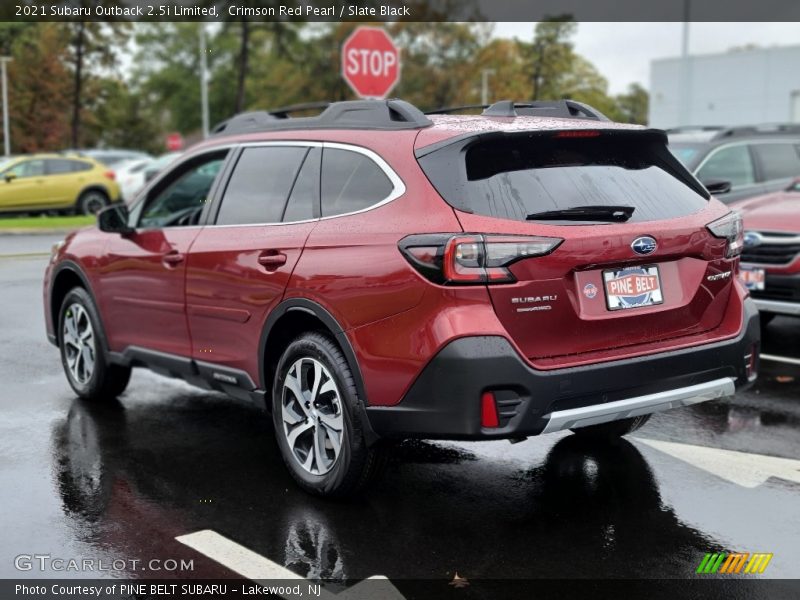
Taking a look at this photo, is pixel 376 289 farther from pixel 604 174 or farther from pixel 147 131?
pixel 147 131

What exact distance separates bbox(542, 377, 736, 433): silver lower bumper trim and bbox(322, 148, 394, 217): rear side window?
1260mm

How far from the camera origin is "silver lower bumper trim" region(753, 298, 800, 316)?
770 centimetres

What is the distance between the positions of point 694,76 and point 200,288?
5097 centimetres

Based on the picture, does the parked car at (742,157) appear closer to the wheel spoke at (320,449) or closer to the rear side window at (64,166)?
the wheel spoke at (320,449)

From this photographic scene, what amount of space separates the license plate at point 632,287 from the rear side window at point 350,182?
1.05m

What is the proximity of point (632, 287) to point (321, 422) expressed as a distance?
1.57 m

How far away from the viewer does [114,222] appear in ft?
20.4

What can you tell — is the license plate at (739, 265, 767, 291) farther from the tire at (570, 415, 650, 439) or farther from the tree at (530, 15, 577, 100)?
the tree at (530, 15, 577, 100)

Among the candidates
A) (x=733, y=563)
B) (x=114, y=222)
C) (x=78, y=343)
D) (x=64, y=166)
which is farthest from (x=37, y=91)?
(x=733, y=563)

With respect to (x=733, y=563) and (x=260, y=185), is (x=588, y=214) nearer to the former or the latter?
(x=733, y=563)

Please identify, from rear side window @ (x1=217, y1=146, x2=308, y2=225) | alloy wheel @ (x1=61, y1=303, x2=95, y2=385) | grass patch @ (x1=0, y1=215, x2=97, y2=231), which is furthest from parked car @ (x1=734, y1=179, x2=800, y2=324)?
grass patch @ (x1=0, y1=215, x2=97, y2=231)

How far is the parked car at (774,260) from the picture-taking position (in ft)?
25.4

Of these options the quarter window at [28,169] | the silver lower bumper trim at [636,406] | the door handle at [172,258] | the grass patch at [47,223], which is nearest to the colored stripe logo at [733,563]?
the silver lower bumper trim at [636,406]

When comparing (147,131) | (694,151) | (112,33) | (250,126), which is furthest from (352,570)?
(147,131)
